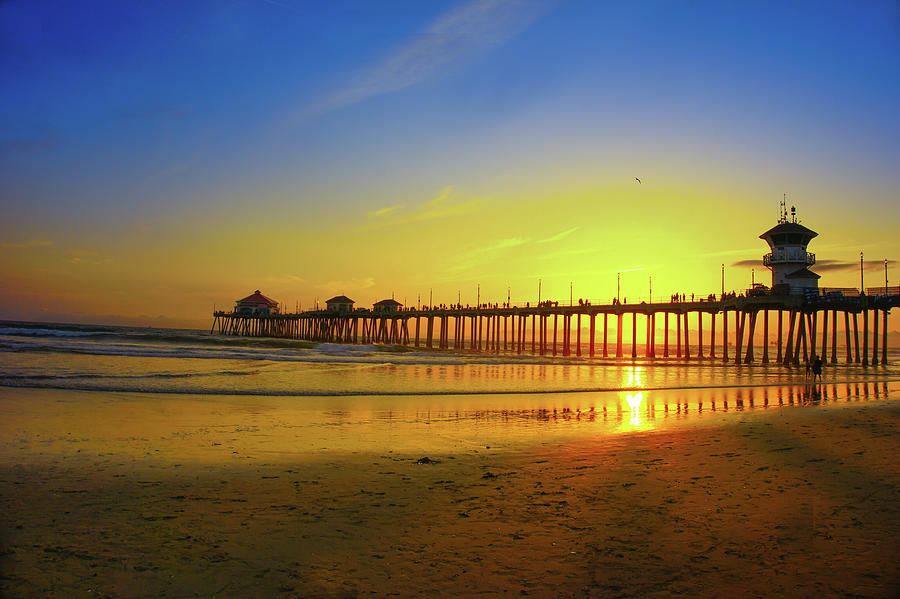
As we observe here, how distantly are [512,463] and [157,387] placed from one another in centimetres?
1489

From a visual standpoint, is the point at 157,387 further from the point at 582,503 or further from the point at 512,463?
→ the point at 582,503

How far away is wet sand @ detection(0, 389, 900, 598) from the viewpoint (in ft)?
13.4

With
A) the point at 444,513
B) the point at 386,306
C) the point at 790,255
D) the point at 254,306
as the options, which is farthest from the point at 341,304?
the point at 444,513

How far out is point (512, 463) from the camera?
321 inches

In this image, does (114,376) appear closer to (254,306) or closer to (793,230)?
(793,230)

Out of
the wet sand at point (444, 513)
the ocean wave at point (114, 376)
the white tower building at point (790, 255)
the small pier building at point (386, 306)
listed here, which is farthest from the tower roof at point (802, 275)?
the small pier building at point (386, 306)

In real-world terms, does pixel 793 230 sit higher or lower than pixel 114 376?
higher

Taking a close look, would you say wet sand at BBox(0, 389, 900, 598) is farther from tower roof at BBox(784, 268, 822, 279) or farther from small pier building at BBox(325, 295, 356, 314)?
small pier building at BBox(325, 295, 356, 314)

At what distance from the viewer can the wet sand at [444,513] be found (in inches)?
161

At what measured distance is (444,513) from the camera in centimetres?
574

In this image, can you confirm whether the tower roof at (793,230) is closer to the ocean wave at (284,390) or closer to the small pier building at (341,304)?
the ocean wave at (284,390)

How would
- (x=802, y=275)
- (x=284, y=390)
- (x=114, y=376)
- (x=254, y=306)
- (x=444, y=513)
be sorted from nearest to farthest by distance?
(x=444, y=513), (x=284, y=390), (x=114, y=376), (x=802, y=275), (x=254, y=306)

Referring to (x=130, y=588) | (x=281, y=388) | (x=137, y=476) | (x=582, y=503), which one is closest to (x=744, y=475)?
(x=582, y=503)

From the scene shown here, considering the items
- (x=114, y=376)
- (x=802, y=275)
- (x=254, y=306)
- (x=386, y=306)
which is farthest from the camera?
(x=254, y=306)
